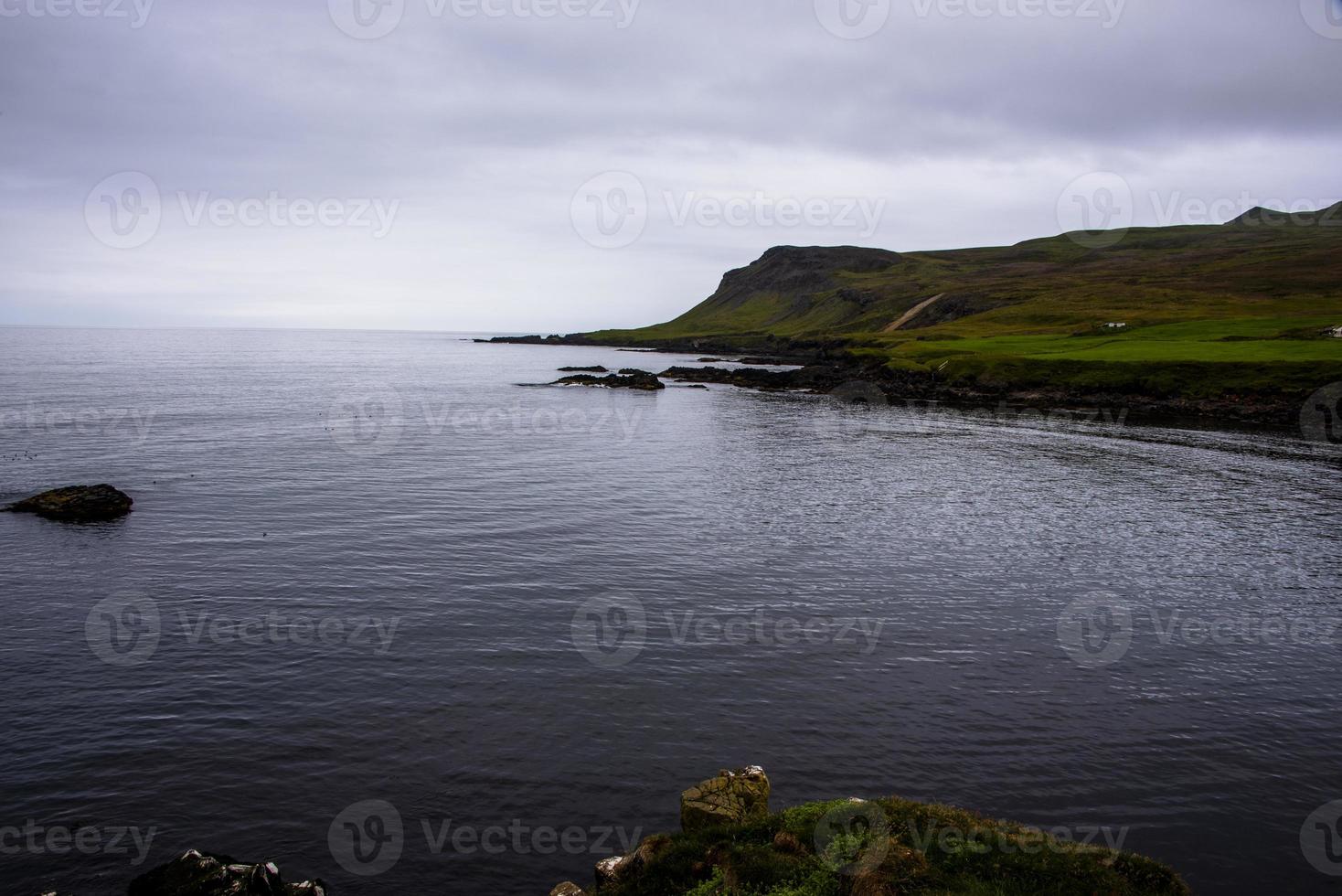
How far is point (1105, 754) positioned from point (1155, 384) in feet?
305

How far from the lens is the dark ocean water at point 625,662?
53.8 ft

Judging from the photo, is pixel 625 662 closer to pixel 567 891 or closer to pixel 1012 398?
pixel 567 891

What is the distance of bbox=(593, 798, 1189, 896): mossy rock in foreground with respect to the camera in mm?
11838

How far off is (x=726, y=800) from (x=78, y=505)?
41881 mm

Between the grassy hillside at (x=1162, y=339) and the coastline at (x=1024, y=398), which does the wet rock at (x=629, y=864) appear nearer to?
the coastline at (x=1024, y=398)

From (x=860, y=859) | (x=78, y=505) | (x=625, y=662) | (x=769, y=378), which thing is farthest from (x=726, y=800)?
(x=769, y=378)

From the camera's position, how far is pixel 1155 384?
9544cm

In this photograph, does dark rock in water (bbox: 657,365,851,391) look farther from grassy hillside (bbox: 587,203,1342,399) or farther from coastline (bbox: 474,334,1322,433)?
grassy hillside (bbox: 587,203,1342,399)

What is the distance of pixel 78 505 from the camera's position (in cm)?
4012

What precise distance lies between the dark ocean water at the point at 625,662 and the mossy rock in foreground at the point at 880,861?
3.15 meters

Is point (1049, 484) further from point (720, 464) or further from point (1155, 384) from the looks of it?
point (1155, 384)

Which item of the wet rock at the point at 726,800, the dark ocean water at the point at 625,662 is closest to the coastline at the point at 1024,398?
the dark ocean water at the point at 625,662

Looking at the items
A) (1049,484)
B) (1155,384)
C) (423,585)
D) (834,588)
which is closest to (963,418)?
(1155,384)

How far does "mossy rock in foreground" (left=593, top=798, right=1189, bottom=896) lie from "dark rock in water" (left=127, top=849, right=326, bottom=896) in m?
5.61
